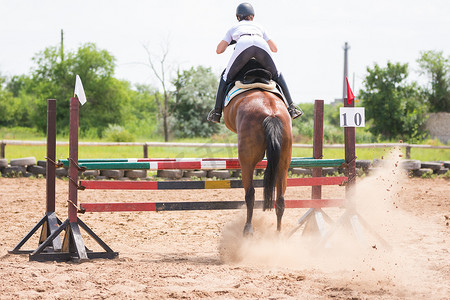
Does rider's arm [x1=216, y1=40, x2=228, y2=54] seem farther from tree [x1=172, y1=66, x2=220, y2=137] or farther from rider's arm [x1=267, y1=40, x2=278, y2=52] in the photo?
tree [x1=172, y1=66, x2=220, y2=137]

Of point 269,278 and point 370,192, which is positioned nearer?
point 269,278

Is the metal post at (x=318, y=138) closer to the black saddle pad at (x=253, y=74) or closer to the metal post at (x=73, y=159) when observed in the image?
the black saddle pad at (x=253, y=74)

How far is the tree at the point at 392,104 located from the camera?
28969mm

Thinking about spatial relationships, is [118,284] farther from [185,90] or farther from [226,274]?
[185,90]

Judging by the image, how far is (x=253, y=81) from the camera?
192 inches

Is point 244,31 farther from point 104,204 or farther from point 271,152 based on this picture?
point 104,204

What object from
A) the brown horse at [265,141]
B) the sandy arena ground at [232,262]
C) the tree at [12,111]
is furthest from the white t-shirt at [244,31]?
the tree at [12,111]

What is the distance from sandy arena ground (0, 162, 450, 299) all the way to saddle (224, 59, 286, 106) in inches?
51.4

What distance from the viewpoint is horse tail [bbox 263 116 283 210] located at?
14.1 feet

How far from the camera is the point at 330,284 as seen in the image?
12.6 ft

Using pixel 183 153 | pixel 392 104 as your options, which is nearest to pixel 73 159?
pixel 183 153

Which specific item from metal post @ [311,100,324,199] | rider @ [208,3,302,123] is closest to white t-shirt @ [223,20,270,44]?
rider @ [208,3,302,123]

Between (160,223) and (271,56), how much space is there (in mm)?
3153

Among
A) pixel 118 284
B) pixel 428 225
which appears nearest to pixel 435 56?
pixel 428 225
